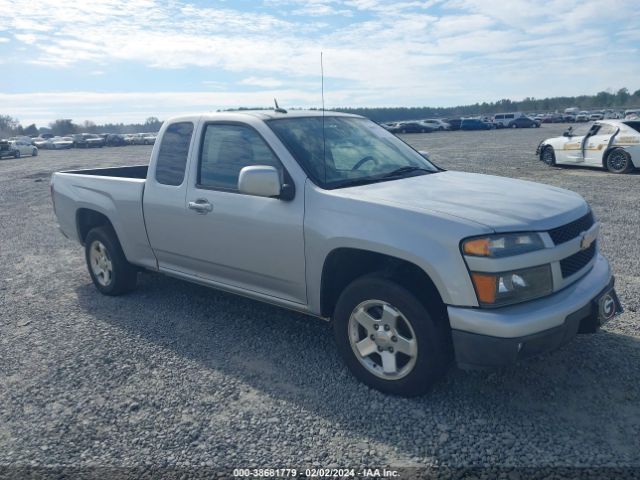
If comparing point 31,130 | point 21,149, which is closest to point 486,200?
point 21,149

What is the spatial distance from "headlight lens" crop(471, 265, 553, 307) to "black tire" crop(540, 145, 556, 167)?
1450 cm

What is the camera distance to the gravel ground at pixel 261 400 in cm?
305

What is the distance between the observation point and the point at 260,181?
12.4 ft

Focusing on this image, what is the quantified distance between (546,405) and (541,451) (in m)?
0.51

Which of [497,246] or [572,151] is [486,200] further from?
[572,151]

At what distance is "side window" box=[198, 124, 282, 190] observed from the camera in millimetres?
4273

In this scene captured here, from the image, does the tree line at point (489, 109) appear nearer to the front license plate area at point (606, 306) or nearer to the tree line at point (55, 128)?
the tree line at point (55, 128)

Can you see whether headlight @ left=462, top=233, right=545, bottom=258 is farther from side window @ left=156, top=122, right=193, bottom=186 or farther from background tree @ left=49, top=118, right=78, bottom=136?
background tree @ left=49, top=118, right=78, bottom=136

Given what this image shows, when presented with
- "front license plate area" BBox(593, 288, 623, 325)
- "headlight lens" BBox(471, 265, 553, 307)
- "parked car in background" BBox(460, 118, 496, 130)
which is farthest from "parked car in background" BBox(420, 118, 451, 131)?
"headlight lens" BBox(471, 265, 553, 307)

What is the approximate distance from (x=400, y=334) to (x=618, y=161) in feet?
43.0

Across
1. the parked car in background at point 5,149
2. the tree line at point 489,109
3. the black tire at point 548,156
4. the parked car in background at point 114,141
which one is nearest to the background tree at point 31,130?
the tree line at point 489,109

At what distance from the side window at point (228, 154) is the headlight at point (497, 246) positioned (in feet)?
5.44

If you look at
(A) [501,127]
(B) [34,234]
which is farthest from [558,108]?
(B) [34,234]

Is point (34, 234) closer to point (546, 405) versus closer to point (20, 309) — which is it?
point (20, 309)
